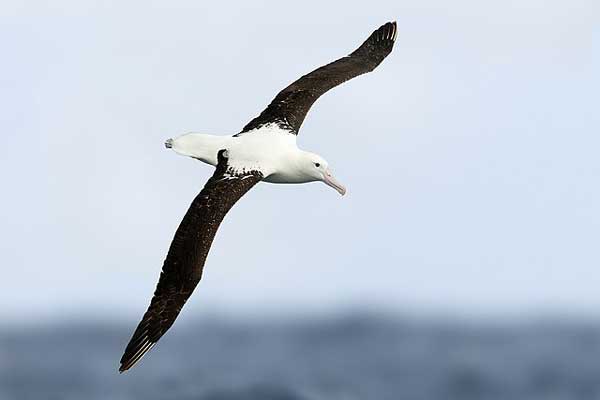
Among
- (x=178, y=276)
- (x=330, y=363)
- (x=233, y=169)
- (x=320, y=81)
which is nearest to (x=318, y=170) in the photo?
(x=233, y=169)

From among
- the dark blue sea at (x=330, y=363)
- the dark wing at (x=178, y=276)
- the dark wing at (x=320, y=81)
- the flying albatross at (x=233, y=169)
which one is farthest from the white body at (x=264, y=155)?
the dark blue sea at (x=330, y=363)

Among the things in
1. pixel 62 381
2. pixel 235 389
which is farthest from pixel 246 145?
pixel 62 381

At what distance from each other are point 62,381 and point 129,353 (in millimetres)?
18549

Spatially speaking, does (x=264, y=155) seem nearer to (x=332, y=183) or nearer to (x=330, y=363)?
(x=332, y=183)

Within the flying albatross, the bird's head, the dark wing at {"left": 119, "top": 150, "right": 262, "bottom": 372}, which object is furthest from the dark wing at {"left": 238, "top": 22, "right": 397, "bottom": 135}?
the dark wing at {"left": 119, "top": 150, "right": 262, "bottom": 372}

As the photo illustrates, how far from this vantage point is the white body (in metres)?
18.4

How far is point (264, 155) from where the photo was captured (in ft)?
60.8

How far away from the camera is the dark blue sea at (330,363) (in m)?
31.9

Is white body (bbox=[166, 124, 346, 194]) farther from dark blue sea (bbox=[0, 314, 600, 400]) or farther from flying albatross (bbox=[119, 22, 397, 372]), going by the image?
dark blue sea (bbox=[0, 314, 600, 400])

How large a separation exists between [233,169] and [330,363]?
2031cm

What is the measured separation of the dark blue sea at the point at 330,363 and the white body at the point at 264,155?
415 inches

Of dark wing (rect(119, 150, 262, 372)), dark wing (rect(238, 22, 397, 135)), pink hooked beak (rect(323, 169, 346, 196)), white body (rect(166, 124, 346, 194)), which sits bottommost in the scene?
dark wing (rect(119, 150, 262, 372))

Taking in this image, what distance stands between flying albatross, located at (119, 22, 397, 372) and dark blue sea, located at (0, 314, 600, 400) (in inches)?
383

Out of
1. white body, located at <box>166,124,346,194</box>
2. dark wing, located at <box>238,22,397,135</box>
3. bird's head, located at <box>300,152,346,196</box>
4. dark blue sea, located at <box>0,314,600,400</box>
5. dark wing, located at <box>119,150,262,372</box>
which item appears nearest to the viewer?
dark wing, located at <box>119,150,262,372</box>
